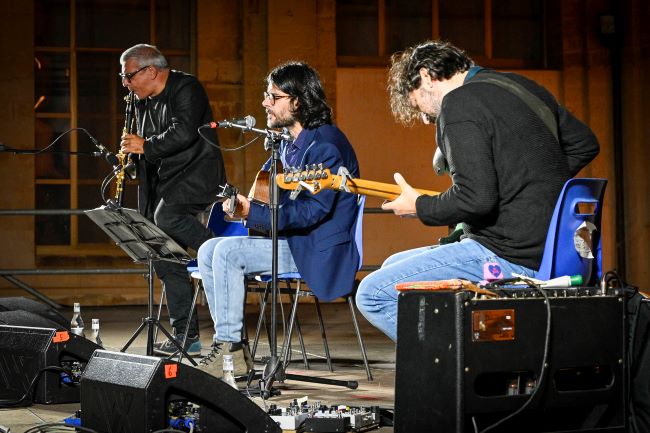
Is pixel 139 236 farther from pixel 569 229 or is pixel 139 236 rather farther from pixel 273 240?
pixel 569 229

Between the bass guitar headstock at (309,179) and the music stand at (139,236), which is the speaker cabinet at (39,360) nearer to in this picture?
the music stand at (139,236)

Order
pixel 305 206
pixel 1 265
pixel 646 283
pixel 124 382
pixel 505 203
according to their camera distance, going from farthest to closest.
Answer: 1. pixel 646 283
2. pixel 1 265
3. pixel 305 206
4. pixel 505 203
5. pixel 124 382

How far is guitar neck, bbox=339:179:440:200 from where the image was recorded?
12.1ft

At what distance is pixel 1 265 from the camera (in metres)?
9.09

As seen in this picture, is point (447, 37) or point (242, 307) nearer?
point (242, 307)

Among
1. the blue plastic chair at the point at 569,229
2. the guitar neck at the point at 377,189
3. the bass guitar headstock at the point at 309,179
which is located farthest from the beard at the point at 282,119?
the blue plastic chair at the point at 569,229

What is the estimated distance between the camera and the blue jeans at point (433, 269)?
11.5 feet

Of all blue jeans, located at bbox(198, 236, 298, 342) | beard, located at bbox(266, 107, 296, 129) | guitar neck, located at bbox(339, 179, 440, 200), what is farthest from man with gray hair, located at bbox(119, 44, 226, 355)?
guitar neck, located at bbox(339, 179, 440, 200)

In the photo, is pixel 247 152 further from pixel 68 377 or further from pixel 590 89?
pixel 68 377

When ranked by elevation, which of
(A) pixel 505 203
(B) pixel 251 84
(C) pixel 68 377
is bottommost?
(C) pixel 68 377

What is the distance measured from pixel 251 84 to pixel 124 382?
6.44 metres

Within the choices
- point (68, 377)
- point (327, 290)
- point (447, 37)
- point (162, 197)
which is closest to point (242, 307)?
point (327, 290)

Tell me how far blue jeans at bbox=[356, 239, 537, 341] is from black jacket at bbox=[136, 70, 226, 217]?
7.71ft

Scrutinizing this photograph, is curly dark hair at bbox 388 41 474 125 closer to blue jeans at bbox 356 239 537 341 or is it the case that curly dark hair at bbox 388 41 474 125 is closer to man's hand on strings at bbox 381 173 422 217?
man's hand on strings at bbox 381 173 422 217
